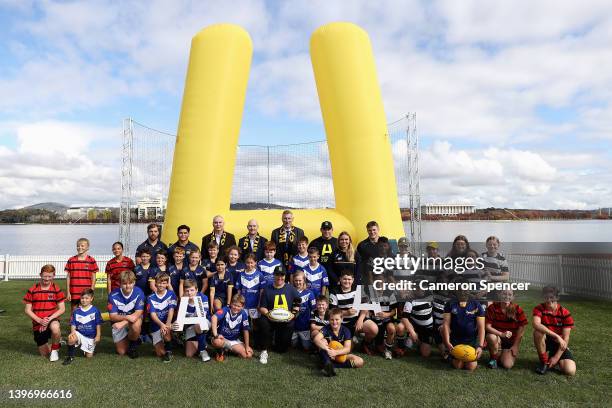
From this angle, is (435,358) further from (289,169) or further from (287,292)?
(289,169)

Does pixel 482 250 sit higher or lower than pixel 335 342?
higher

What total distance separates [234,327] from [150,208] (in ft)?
21.0

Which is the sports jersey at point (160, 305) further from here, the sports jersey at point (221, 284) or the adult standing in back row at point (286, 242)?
the adult standing in back row at point (286, 242)

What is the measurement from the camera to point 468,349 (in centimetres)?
415

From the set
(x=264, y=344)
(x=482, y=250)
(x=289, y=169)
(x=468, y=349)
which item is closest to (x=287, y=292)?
(x=264, y=344)

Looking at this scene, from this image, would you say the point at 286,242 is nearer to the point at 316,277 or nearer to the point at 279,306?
the point at 316,277

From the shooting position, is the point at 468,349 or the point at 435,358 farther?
the point at 435,358

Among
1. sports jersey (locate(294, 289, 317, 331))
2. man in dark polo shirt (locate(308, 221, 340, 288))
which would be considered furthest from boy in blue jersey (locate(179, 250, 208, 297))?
man in dark polo shirt (locate(308, 221, 340, 288))

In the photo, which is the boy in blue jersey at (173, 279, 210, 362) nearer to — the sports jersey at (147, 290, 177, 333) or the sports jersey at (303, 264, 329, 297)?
the sports jersey at (147, 290, 177, 333)

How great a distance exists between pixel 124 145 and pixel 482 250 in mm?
7630

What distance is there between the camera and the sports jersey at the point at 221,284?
198 inches

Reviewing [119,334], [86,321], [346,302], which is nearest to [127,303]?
[119,334]

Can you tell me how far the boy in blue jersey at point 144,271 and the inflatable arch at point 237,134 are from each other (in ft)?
5.25

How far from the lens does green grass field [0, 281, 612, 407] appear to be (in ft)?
11.3
